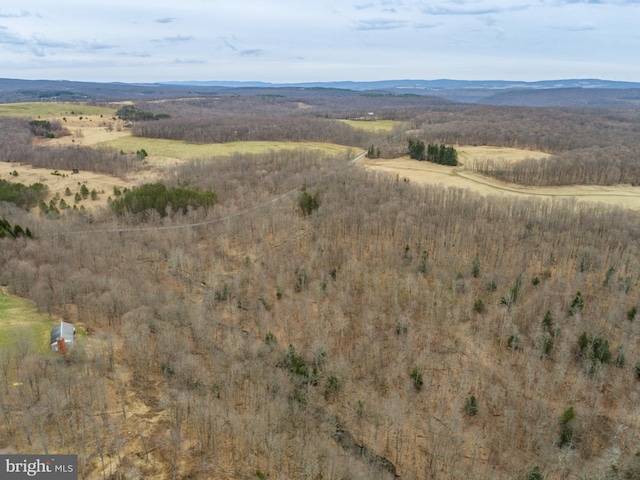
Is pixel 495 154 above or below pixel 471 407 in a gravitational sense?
above

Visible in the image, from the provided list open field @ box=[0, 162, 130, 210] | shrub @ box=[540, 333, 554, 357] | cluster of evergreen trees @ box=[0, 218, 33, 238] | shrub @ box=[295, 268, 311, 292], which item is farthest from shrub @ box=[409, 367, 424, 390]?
open field @ box=[0, 162, 130, 210]

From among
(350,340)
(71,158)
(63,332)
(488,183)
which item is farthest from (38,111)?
(350,340)

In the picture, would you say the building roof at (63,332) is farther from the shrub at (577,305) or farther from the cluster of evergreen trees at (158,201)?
the shrub at (577,305)

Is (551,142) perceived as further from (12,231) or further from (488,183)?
(12,231)

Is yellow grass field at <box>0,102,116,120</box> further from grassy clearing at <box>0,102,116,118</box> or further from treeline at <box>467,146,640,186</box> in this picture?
treeline at <box>467,146,640,186</box>

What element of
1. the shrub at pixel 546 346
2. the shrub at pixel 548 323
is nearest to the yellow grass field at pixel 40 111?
the shrub at pixel 548 323

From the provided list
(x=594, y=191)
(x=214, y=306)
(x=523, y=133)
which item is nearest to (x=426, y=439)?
(x=214, y=306)

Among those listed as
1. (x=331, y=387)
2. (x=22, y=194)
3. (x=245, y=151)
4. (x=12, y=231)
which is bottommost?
(x=331, y=387)
